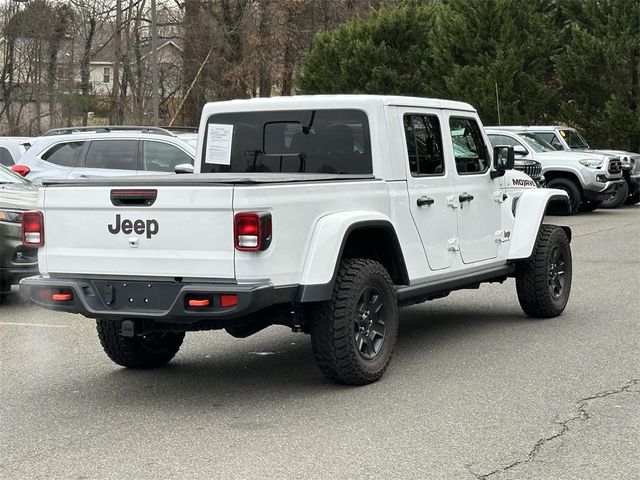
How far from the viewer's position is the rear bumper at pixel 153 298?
19.5 feet

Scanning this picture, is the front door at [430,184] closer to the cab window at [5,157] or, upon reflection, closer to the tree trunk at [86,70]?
the cab window at [5,157]

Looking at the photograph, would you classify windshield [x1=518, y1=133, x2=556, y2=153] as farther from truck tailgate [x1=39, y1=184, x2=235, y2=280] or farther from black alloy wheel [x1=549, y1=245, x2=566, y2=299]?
truck tailgate [x1=39, y1=184, x2=235, y2=280]

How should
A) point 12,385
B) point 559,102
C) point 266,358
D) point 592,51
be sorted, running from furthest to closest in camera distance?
point 559,102 < point 592,51 < point 266,358 < point 12,385

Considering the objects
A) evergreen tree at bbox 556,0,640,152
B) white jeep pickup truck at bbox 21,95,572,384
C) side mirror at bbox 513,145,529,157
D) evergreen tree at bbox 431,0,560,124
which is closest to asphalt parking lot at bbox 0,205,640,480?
white jeep pickup truck at bbox 21,95,572,384

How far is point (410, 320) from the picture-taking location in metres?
9.46

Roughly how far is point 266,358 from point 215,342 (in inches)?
31.2

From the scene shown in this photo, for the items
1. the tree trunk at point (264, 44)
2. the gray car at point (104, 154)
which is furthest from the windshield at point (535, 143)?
the tree trunk at point (264, 44)

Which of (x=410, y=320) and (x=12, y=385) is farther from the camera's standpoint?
(x=410, y=320)

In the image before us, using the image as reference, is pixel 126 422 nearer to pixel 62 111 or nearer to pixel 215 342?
pixel 215 342

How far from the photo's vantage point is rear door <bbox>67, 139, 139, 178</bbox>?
15008 millimetres

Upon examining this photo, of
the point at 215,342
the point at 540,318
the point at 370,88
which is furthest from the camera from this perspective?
the point at 370,88

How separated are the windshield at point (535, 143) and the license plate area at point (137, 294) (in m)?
16.7

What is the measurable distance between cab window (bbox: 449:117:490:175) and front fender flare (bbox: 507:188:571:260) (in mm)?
607

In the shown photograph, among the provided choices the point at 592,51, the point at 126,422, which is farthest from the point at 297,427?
the point at 592,51
